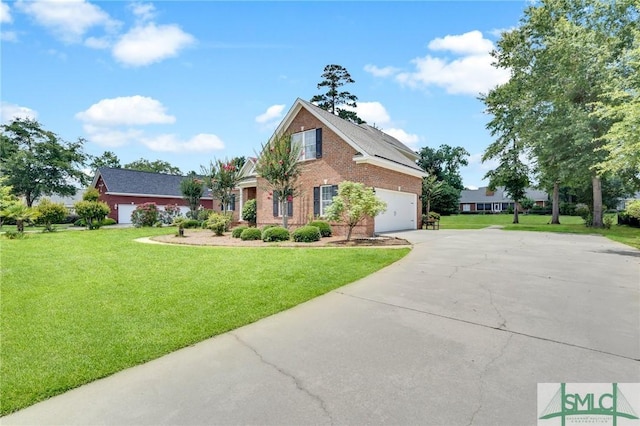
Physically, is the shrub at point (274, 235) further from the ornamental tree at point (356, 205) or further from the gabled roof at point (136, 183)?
the gabled roof at point (136, 183)

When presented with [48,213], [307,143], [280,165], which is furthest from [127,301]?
[48,213]

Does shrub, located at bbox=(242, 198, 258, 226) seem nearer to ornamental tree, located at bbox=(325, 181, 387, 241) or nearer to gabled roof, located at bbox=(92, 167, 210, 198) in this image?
ornamental tree, located at bbox=(325, 181, 387, 241)

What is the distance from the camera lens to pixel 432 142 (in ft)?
154

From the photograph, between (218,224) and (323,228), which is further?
(218,224)

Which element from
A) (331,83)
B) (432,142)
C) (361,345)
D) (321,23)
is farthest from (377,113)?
(361,345)

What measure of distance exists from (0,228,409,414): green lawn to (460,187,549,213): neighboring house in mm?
55458

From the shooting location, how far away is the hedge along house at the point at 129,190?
111 ft

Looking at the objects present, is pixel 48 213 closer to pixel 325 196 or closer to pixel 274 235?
pixel 274 235

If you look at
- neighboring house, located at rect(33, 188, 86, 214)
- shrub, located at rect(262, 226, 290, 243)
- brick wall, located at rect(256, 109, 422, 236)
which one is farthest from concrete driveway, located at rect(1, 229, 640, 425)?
neighboring house, located at rect(33, 188, 86, 214)

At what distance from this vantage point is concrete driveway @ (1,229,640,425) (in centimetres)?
251

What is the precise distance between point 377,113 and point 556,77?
76.5 ft

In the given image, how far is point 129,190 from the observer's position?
34969 millimetres

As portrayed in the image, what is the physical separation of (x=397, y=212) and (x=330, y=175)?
4836 mm

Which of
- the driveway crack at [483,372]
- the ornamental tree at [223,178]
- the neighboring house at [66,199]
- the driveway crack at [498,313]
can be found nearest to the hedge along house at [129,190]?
the neighboring house at [66,199]
